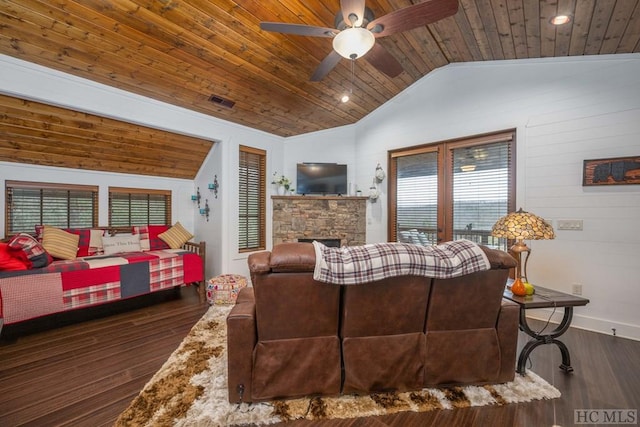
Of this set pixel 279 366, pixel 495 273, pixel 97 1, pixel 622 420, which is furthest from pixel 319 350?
pixel 97 1

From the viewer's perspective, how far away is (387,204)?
486cm

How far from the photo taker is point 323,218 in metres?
5.00

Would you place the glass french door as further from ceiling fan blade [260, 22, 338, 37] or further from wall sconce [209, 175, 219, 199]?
wall sconce [209, 175, 219, 199]

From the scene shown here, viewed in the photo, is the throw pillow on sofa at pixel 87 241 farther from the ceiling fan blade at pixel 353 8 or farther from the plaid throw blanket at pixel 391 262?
the ceiling fan blade at pixel 353 8

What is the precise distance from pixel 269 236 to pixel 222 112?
223 centimetres

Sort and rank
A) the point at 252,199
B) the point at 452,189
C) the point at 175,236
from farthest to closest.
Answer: the point at 252,199 < the point at 175,236 < the point at 452,189

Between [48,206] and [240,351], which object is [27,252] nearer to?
[48,206]

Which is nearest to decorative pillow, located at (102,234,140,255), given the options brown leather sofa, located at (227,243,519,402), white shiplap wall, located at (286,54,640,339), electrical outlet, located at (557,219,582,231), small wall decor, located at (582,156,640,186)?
brown leather sofa, located at (227,243,519,402)

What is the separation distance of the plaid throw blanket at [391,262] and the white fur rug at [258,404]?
841mm

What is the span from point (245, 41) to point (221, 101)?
3.85ft

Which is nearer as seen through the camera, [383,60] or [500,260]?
[500,260]

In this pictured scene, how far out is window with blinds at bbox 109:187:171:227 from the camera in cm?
437

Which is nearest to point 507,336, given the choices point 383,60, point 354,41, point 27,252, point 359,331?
point 359,331

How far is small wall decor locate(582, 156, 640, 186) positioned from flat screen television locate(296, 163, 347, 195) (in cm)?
325
